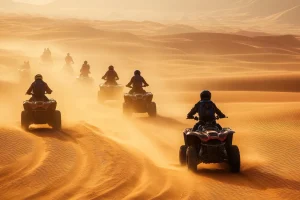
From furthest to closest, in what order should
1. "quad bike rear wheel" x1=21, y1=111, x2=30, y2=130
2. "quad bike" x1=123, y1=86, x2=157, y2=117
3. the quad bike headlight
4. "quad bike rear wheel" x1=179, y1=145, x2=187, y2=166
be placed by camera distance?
"quad bike" x1=123, y1=86, x2=157, y2=117, "quad bike rear wheel" x1=21, y1=111, x2=30, y2=130, "quad bike rear wheel" x1=179, y1=145, x2=187, y2=166, the quad bike headlight

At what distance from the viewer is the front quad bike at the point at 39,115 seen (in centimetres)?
1378

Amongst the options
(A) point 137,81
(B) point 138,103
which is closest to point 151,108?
(B) point 138,103

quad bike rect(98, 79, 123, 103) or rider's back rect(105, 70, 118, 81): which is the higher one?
rider's back rect(105, 70, 118, 81)

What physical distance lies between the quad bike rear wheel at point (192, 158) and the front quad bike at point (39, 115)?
510cm

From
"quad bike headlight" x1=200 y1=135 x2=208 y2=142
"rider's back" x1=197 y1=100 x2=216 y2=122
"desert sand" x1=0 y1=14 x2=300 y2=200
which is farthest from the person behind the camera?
"rider's back" x1=197 y1=100 x2=216 y2=122

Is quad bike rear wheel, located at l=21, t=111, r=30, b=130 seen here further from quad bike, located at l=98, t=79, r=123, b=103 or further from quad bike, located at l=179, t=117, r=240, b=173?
quad bike, located at l=98, t=79, r=123, b=103

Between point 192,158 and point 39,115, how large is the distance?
549cm

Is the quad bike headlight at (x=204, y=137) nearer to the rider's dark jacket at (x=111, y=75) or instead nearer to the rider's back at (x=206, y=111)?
the rider's back at (x=206, y=111)

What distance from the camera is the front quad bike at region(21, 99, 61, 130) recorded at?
45.2 feet

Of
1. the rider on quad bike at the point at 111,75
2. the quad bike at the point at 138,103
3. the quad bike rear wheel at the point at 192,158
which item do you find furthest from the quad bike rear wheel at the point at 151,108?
the quad bike rear wheel at the point at 192,158

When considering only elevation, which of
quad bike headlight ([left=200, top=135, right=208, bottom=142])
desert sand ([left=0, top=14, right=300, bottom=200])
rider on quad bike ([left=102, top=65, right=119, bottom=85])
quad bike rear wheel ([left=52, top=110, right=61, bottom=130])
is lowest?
desert sand ([left=0, top=14, right=300, bottom=200])

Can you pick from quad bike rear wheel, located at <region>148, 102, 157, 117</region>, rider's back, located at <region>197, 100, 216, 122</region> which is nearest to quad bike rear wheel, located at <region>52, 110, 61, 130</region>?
quad bike rear wheel, located at <region>148, 102, 157, 117</region>

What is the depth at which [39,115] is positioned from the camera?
A: 13.9 metres

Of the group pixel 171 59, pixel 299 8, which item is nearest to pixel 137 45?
pixel 171 59
